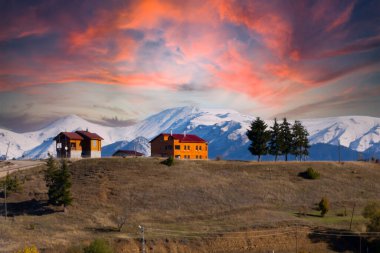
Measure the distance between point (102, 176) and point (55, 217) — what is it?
69.2ft

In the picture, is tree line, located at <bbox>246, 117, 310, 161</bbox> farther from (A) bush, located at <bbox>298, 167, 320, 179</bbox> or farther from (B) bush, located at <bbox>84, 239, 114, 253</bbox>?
(B) bush, located at <bbox>84, 239, 114, 253</bbox>

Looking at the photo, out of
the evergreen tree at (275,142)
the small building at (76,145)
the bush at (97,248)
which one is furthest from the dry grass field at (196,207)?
the small building at (76,145)

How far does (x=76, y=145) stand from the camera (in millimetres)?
127562

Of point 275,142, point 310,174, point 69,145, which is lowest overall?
point 310,174

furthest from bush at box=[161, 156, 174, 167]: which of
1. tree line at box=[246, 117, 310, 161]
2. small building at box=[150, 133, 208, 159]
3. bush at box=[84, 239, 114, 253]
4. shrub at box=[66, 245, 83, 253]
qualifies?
bush at box=[84, 239, 114, 253]

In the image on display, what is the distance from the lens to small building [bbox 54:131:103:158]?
127m

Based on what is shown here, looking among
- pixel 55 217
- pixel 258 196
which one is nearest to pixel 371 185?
pixel 258 196

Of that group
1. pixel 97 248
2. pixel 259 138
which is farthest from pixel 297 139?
pixel 97 248

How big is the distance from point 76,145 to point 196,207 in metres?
45.8

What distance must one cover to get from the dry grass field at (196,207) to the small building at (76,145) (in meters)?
11.6

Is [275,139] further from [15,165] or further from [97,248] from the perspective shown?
[97,248]

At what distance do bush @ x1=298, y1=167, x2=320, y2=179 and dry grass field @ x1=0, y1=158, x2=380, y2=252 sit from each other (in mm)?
1434

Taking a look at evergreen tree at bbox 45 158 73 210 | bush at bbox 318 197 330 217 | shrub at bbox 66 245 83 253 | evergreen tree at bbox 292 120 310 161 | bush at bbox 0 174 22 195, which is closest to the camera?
shrub at bbox 66 245 83 253

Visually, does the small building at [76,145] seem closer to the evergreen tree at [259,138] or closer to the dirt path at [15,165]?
the dirt path at [15,165]
